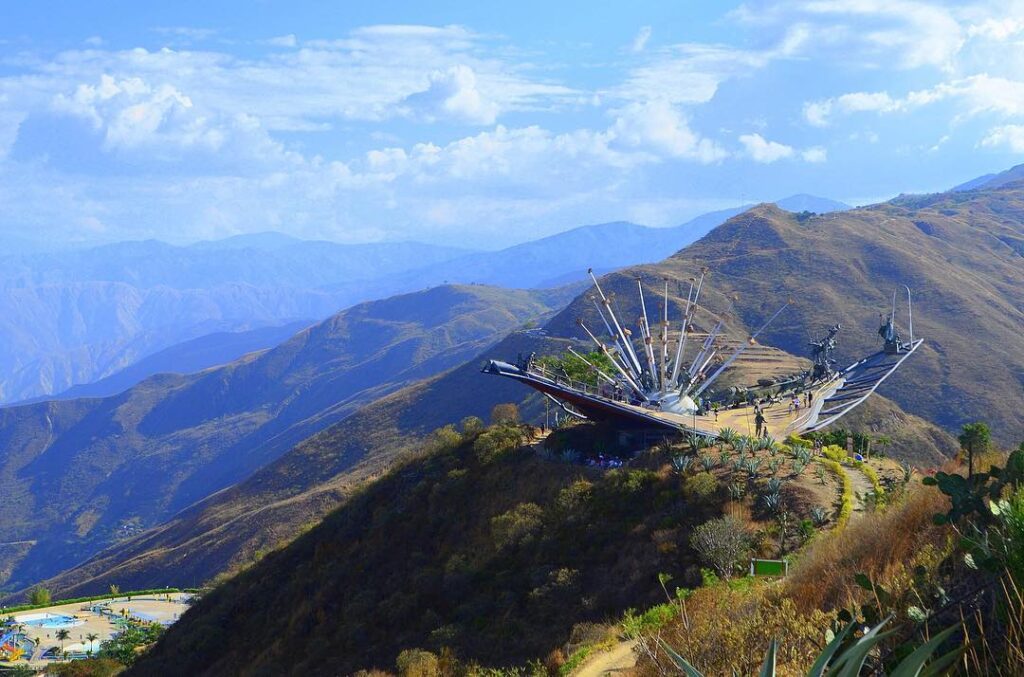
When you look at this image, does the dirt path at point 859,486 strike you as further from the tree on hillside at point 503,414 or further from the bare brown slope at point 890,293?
the bare brown slope at point 890,293


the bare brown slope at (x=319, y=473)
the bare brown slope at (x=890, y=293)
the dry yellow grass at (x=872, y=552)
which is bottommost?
the bare brown slope at (x=319, y=473)

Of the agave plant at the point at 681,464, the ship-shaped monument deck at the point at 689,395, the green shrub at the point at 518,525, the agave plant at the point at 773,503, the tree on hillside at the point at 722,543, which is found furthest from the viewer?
the ship-shaped monument deck at the point at 689,395

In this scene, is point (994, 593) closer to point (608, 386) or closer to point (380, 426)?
point (608, 386)

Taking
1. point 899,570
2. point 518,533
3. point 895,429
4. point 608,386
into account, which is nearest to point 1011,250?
point 895,429

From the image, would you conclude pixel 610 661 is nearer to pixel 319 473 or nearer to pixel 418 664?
pixel 418 664

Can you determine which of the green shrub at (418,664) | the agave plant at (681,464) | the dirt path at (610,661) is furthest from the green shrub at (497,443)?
the dirt path at (610,661)

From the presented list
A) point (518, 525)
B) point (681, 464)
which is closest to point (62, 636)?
point (518, 525)
